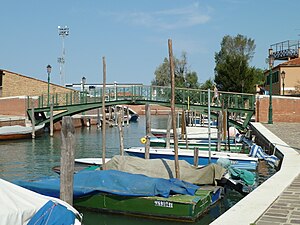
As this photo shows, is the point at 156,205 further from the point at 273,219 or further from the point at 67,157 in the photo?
the point at 273,219

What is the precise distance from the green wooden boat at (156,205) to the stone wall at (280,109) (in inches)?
585

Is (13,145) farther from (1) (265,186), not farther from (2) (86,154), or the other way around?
(1) (265,186)

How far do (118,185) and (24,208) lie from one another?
3679mm

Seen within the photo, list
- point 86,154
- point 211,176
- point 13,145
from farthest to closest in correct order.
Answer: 1. point 13,145
2. point 86,154
3. point 211,176

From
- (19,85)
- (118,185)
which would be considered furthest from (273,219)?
(19,85)

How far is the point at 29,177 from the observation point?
13969 millimetres

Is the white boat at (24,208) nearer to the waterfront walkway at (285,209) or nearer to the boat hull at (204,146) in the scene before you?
the waterfront walkway at (285,209)

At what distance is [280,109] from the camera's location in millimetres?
23594

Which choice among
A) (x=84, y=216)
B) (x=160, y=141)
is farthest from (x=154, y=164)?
(x=160, y=141)

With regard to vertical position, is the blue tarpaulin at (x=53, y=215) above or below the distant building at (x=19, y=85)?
below

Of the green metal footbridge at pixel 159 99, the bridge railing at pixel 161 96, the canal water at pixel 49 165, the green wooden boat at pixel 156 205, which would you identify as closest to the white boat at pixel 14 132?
the canal water at pixel 49 165

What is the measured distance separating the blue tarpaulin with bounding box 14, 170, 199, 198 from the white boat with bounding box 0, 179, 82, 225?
2.90 metres

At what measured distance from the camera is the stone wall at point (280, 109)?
23.3 meters

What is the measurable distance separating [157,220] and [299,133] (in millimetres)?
10845
